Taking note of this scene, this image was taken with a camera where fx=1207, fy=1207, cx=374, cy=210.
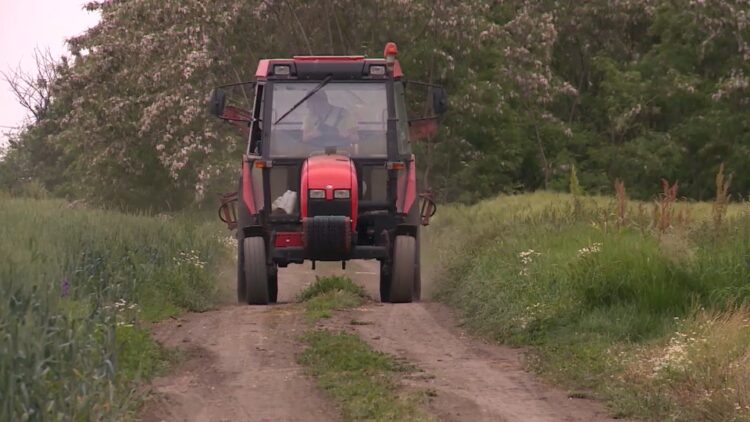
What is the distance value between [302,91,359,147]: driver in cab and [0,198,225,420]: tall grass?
253cm

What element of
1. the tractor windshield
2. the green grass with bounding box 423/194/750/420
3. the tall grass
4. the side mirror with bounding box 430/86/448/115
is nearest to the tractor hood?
the tractor windshield

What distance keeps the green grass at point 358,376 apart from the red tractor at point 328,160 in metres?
2.63

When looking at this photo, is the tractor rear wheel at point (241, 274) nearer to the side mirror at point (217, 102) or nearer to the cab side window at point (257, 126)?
the cab side window at point (257, 126)

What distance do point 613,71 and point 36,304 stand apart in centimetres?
2866

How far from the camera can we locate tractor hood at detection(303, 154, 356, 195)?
13.4 m

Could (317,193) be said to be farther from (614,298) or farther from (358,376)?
(358,376)

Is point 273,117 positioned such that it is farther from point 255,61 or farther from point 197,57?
point 255,61

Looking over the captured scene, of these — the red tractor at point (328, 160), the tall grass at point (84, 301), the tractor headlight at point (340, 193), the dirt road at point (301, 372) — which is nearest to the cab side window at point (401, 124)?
the red tractor at point (328, 160)

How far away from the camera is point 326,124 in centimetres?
1427

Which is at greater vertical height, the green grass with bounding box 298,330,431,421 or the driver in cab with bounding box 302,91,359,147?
the driver in cab with bounding box 302,91,359,147

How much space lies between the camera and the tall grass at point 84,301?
6.47m

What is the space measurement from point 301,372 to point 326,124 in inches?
204

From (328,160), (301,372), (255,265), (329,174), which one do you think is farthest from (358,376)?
(255,265)

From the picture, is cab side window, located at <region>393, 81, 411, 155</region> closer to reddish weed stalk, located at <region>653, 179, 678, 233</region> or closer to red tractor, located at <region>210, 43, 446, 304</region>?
red tractor, located at <region>210, 43, 446, 304</region>
